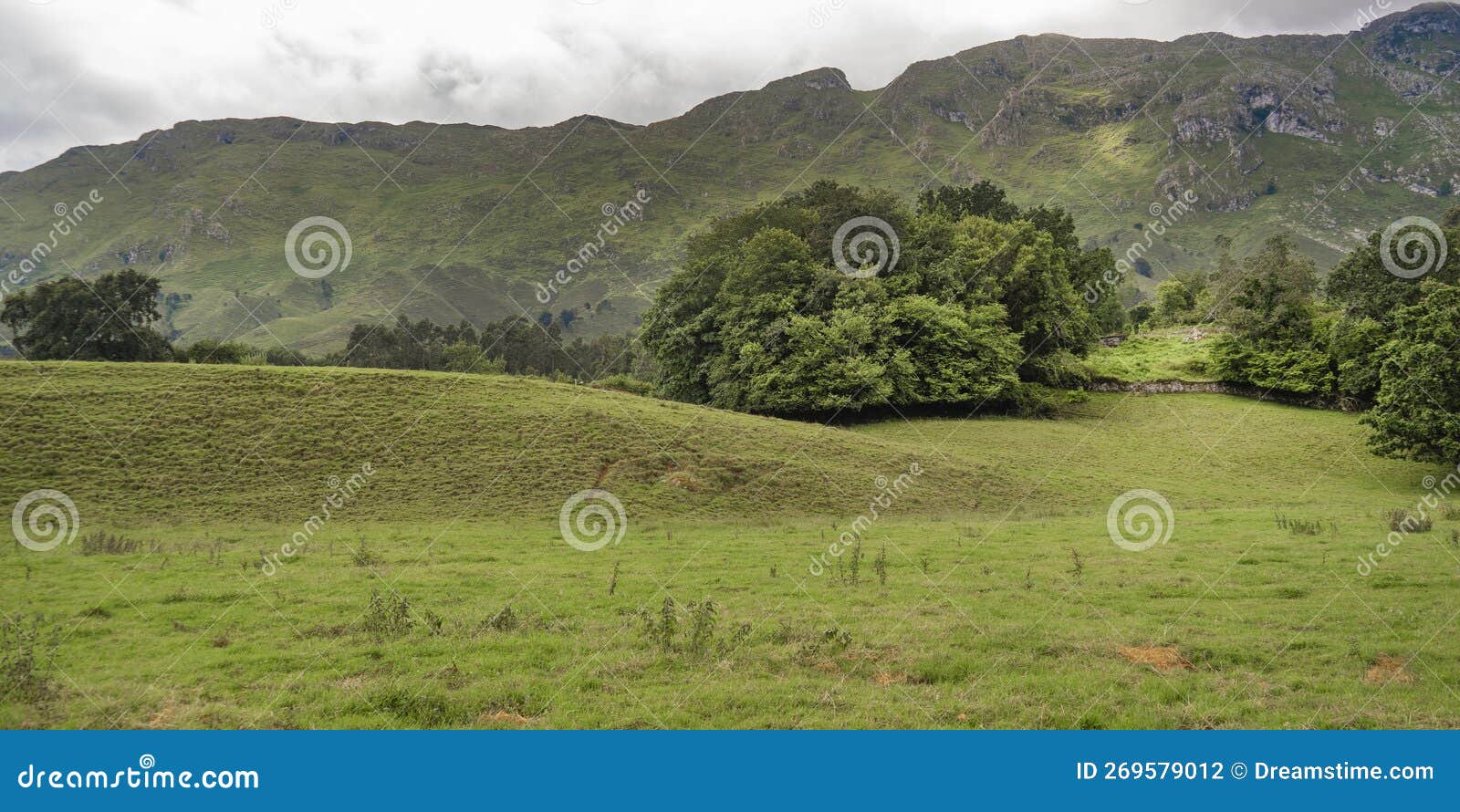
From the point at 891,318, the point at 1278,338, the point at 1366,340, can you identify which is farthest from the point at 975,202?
the point at 1366,340

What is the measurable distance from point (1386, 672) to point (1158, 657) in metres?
2.65

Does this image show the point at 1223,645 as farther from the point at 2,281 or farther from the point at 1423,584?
the point at 2,281

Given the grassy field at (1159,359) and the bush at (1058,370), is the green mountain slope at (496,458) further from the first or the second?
the grassy field at (1159,359)

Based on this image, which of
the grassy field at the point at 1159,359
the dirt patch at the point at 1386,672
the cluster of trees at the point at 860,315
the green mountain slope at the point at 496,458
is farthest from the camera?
the grassy field at the point at 1159,359

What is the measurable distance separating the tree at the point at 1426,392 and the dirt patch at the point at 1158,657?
35.3 meters

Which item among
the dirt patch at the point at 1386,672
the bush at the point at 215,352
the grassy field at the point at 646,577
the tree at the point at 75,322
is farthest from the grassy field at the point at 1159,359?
the tree at the point at 75,322

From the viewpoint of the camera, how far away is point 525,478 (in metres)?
29.9

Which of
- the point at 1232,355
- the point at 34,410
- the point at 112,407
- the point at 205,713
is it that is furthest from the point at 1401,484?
the point at 34,410

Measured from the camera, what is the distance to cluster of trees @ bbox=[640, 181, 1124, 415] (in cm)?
4931

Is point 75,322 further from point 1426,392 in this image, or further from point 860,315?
point 1426,392

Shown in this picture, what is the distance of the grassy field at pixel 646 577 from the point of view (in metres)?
9.34

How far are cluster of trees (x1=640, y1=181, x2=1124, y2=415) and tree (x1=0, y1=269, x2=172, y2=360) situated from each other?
35761mm

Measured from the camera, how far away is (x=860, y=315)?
1972 inches

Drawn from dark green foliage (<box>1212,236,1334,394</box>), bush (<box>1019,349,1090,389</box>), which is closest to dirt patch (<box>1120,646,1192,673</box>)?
bush (<box>1019,349,1090,389</box>)
